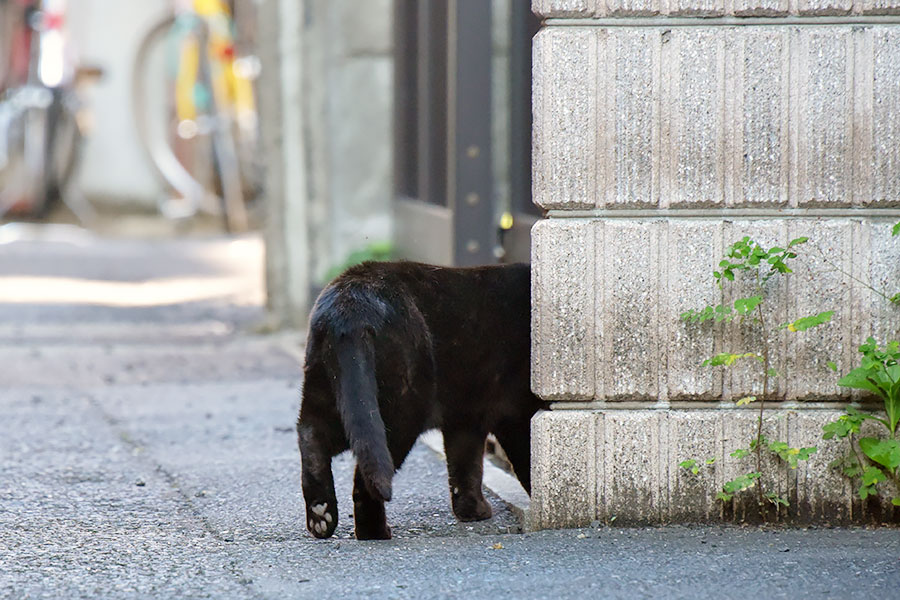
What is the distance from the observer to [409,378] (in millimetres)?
3943

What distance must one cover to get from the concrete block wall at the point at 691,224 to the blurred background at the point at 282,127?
1627mm

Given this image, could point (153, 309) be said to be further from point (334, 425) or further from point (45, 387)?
point (334, 425)

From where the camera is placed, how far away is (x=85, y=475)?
16.4ft

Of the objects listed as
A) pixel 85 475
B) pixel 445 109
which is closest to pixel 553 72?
pixel 85 475

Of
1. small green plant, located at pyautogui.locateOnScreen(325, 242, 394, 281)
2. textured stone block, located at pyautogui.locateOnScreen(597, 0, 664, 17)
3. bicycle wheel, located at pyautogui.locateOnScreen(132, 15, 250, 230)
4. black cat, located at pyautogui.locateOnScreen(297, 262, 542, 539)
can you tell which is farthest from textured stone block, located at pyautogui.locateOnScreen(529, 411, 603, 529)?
bicycle wheel, located at pyautogui.locateOnScreen(132, 15, 250, 230)

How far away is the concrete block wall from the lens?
12.6 feet

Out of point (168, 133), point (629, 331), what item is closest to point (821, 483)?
point (629, 331)

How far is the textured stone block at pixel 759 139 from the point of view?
386 centimetres

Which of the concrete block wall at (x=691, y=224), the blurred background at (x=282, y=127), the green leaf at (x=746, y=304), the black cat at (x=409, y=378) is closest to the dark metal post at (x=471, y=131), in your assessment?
the blurred background at (x=282, y=127)

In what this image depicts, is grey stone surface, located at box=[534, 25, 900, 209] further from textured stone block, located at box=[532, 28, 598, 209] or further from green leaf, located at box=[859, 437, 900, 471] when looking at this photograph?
green leaf, located at box=[859, 437, 900, 471]

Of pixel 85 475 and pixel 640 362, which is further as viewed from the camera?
pixel 85 475

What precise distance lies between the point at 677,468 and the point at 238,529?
1.29 metres

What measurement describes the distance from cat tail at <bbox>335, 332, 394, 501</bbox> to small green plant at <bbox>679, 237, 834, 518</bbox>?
2.81ft

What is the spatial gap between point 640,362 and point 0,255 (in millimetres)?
9412
